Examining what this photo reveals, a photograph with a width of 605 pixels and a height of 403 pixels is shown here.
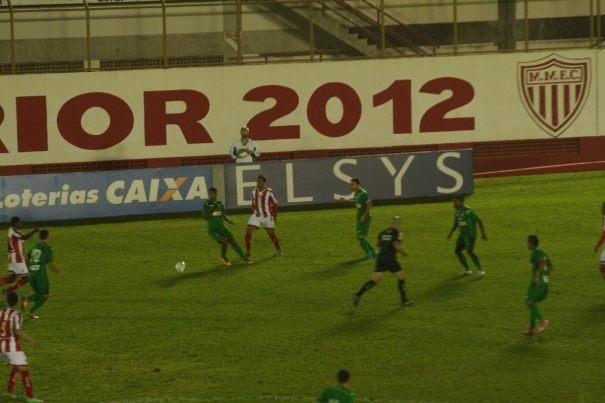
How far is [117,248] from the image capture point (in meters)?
33.3

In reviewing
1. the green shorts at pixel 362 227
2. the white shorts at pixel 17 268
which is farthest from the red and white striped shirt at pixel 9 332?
the green shorts at pixel 362 227

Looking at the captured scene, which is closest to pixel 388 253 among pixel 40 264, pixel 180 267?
pixel 180 267

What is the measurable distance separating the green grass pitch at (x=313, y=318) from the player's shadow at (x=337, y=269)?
3.0 inches

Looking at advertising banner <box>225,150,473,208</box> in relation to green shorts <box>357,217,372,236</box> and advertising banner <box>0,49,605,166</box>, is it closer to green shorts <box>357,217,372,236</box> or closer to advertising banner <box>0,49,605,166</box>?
advertising banner <box>0,49,605,166</box>

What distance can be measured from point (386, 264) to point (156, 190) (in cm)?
1197

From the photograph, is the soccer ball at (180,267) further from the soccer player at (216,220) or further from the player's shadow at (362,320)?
the player's shadow at (362,320)

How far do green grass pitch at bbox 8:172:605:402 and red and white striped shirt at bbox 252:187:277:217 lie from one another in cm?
129

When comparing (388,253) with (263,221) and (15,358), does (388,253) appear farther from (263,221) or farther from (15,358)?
(15,358)

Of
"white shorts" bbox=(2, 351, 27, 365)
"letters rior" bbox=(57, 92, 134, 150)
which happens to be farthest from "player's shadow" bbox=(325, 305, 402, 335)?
"letters rior" bbox=(57, 92, 134, 150)

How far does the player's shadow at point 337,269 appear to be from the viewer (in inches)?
1174

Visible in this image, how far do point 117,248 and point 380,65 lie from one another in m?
12.7

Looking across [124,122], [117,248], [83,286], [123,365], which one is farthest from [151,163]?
[123,365]

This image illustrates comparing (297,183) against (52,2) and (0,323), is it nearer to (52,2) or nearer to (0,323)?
(52,2)

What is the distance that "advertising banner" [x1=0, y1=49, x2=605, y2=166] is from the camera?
4044 centimetres
